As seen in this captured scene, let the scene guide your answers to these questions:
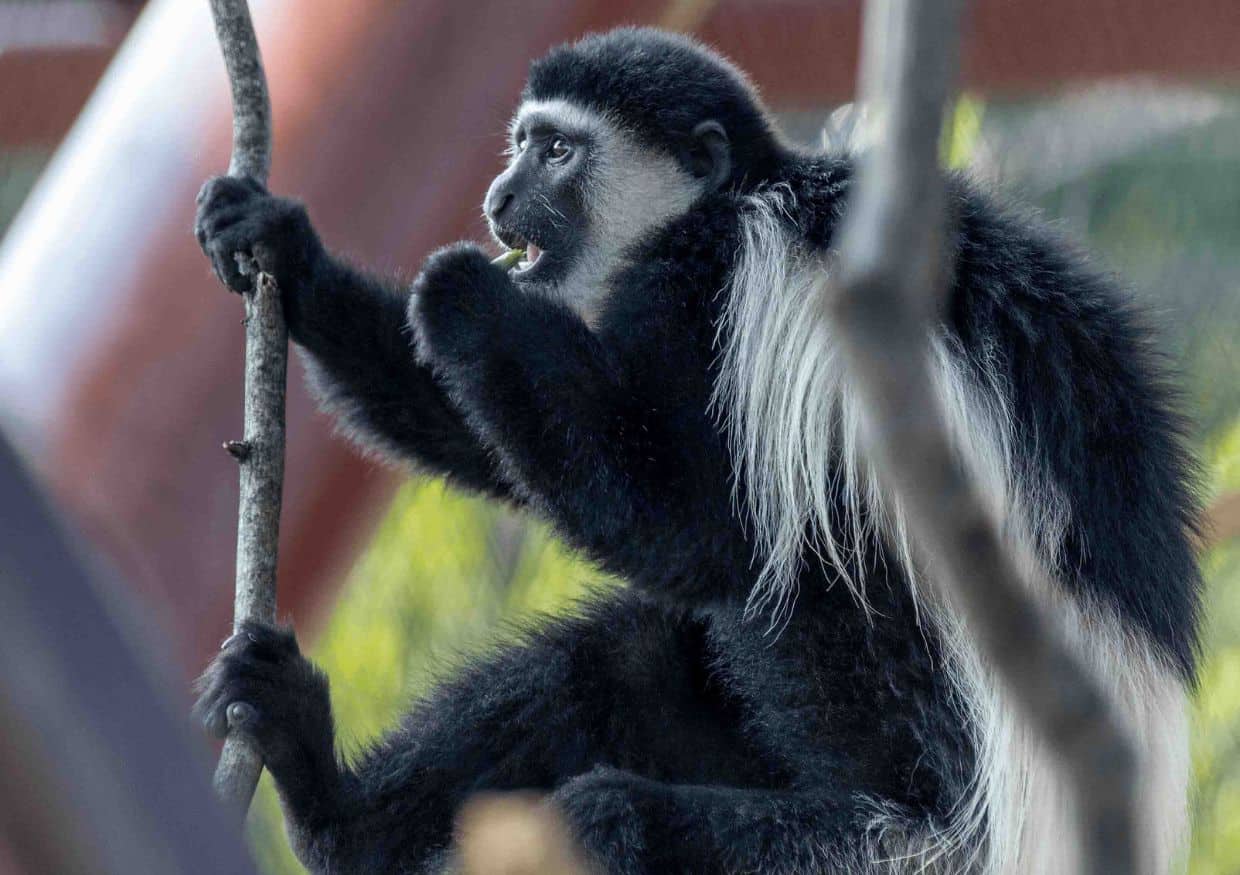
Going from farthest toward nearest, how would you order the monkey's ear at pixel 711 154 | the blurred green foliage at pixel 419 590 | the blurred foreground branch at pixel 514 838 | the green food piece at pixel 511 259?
the blurred green foliage at pixel 419 590
the green food piece at pixel 511 259
the monkey's ear at pixel 711 154
the blurred foreground branch at pixel 514 838

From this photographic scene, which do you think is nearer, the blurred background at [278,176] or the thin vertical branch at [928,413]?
the thin vertical branch at [928,413]

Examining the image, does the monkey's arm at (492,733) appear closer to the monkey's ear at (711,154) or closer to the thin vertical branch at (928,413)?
the monkey's ear at (711,154)

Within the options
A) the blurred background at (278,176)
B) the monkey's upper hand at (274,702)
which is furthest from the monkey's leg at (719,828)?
the blurred background at (278,176)

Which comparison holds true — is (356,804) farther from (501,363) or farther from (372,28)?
(372,28)

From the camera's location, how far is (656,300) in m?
1.64

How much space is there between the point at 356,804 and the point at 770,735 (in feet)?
1.30

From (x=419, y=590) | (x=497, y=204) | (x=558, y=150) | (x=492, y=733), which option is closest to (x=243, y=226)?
(x=497, y=204)

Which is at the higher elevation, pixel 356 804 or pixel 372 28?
pixel 372 28

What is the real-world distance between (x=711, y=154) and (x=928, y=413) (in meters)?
1.35

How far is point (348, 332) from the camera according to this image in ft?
5.83

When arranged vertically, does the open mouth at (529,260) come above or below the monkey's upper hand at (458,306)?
above

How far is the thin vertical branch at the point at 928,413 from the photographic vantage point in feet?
1.61

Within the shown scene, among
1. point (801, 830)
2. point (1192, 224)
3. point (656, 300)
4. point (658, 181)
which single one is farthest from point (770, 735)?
point (1192, 224)

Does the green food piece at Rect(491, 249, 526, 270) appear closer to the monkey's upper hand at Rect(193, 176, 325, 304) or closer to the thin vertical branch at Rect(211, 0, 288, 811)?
the monkey's upper hand at Rect(193, 176, 325, 304)
